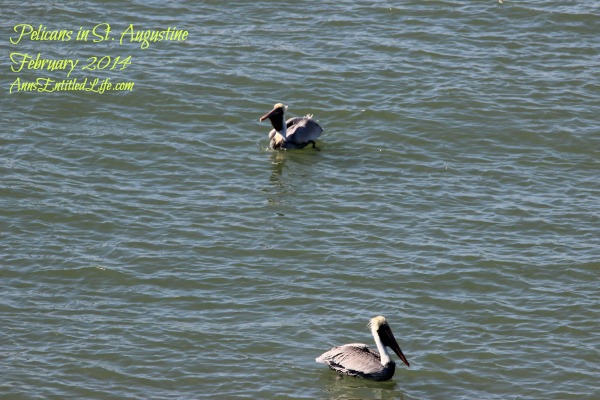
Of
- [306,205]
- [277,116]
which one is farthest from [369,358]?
[277,116]

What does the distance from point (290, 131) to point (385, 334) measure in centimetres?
748

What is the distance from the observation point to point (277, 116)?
20.3 meters

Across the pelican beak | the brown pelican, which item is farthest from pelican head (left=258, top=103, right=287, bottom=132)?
the pelican beak

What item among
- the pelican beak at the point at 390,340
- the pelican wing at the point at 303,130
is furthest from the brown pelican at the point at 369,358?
the pelican wing at the point at 303,130

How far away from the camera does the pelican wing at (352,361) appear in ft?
43.3

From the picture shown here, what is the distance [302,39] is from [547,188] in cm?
767

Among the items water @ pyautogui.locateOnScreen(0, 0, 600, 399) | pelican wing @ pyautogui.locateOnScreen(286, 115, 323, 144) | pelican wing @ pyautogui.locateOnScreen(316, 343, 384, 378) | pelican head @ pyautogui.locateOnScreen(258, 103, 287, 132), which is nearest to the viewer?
pelican wing @ pyautogui.locateOnScreen(316, 343, 384, 378)

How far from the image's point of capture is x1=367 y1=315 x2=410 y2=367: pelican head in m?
13.4

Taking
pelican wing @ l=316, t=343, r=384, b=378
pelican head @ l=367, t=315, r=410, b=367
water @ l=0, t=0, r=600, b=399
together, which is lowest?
pelican wing @ l=316, t=343, r=384, b=378

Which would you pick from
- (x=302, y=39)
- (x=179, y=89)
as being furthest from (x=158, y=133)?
(x=302, y=39)

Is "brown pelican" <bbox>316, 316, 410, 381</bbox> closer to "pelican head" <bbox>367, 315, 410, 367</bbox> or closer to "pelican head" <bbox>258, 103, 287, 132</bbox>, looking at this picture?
"pelican head" <bbox>367, 315, 410, 367</bbox>

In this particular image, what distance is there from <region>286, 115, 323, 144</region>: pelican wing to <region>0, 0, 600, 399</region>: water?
14.4 inches

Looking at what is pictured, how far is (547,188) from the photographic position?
18172 millimetres

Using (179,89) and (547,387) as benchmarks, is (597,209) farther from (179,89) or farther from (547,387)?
(179,89)
